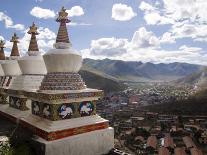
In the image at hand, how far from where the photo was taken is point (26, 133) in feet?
32.8

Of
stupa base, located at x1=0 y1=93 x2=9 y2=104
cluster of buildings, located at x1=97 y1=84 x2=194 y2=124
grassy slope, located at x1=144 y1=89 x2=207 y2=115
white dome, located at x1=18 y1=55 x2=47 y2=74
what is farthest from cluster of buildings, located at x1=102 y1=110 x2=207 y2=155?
white dome, located at x1=18 y1=55 x2=47 y2=74

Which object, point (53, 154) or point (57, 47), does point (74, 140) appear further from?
point (57, 47)

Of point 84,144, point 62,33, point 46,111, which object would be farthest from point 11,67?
point 84,144

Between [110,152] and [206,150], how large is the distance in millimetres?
37448

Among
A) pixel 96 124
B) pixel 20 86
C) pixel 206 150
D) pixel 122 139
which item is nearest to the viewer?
pixel 96 124

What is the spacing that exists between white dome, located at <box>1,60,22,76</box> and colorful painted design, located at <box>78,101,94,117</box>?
265 inches

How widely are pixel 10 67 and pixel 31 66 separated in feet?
10.1

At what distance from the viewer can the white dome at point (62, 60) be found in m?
9.70

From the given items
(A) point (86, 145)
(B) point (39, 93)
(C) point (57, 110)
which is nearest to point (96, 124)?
(A) point (86, 145)

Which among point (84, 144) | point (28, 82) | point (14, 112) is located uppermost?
point (28, 82)

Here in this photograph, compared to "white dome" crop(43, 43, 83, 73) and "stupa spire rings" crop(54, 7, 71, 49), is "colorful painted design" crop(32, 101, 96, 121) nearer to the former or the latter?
"white dome" crop(43, 43, 83, 73)

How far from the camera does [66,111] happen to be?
30.2 feet

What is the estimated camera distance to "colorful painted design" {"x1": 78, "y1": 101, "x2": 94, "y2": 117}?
31.6 ft

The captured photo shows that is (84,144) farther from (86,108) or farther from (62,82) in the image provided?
(62,82)
